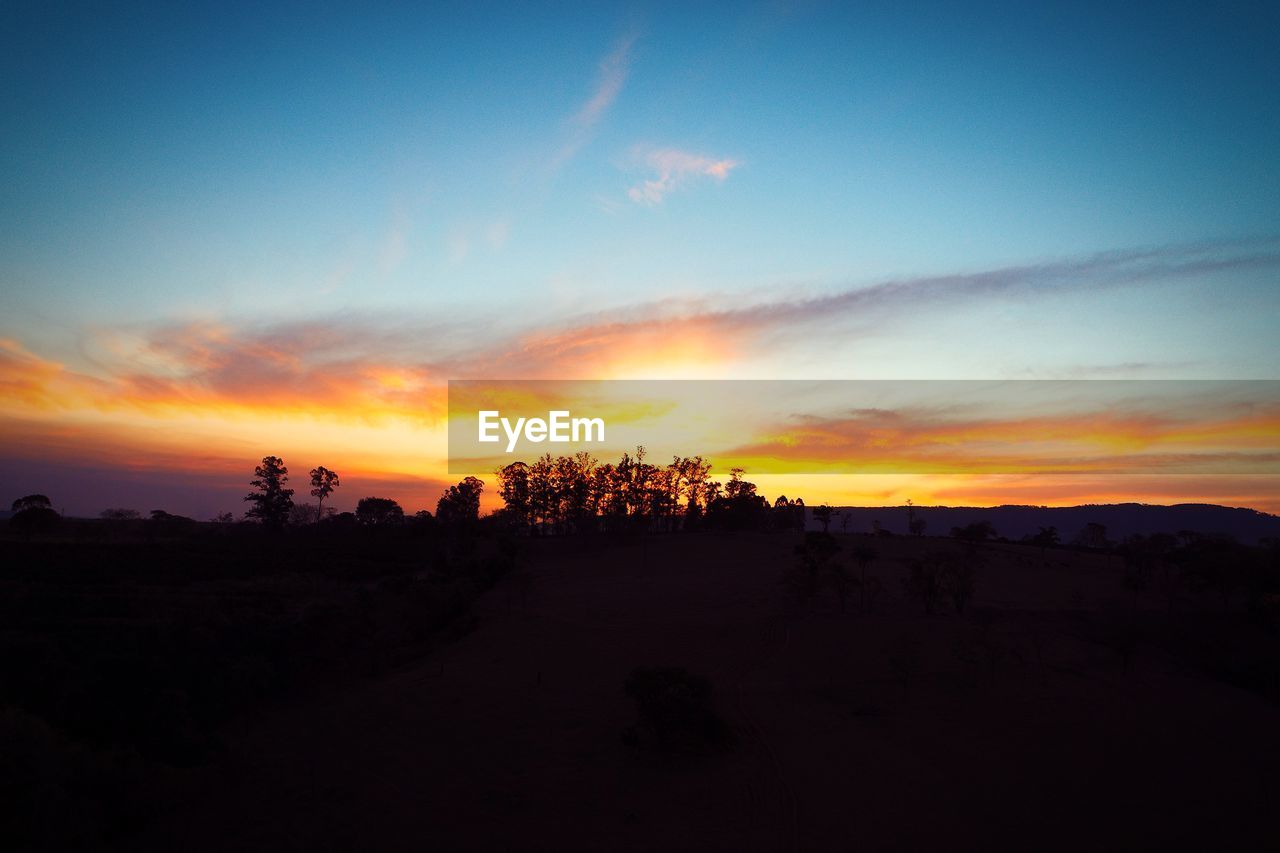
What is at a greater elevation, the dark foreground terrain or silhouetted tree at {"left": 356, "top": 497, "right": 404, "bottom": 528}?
silhouetted tree at {"left": 356, "top": 497, "right": 404, "bottom": 528}

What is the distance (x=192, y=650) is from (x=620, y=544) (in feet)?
164

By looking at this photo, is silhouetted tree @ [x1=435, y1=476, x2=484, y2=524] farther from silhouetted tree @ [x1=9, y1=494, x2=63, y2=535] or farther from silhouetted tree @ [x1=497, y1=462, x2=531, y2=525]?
silhouetted tree @ [x1=9, y1=494, x2=63, y2=535]

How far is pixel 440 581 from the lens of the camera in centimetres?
4394

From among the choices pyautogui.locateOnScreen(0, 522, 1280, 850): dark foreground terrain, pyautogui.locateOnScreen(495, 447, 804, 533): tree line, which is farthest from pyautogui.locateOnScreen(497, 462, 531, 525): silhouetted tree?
pyautogui.locateOnScreen(0, 522, 1280, 850): dark foreground terrain

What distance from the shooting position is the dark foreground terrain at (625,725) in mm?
12508

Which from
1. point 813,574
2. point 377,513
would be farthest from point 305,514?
point 813,574

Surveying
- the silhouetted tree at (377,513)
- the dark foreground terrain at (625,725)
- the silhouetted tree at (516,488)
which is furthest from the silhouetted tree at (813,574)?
the silhouetted tree at (377,513)

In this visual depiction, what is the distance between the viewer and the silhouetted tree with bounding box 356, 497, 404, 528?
329 feet

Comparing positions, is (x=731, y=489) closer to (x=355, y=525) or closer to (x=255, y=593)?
→ (x=355, y=525)

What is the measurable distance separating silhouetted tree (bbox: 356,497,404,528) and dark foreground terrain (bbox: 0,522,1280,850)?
6467cm

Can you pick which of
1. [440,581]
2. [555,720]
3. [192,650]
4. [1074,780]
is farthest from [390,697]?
[440,581]

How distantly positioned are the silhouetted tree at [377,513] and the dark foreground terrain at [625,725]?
212ft

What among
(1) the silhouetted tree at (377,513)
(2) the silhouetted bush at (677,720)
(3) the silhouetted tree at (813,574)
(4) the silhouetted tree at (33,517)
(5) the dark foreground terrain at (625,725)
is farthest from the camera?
(1) the silhouetted tree at (377,513)

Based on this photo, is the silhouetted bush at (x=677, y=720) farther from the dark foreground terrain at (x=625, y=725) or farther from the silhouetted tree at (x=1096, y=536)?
the silhouetted tree at (x=1096, y=536)
